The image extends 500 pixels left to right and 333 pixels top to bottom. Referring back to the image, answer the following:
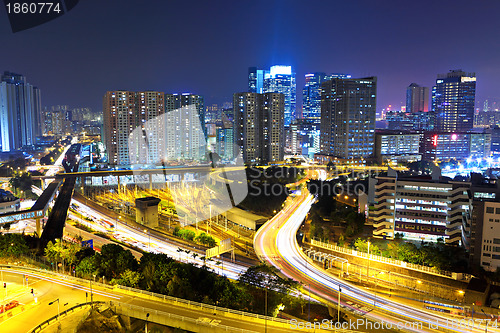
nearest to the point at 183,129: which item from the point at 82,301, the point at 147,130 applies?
the point at 147,130

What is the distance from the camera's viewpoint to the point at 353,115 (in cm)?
2459

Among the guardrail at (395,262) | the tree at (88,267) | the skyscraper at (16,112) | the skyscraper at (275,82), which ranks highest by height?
the skyscraper at (275,82)

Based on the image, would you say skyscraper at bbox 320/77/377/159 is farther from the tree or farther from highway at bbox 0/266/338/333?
highway at bbox 0/266/338/333

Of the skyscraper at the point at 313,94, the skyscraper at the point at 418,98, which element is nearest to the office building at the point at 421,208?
the skyscraper at the point at 313,94

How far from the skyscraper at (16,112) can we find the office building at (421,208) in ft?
102

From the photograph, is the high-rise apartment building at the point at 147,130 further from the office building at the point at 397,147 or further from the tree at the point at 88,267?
the tree at the point at 88,267

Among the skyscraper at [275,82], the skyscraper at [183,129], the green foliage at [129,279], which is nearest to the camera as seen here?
the green foliage at [129,279]

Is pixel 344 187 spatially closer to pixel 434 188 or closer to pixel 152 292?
pixel 434 188

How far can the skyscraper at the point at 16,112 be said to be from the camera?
3094cm

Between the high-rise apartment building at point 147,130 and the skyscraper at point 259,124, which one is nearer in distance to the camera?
the high-rise apartment building at point 147,130

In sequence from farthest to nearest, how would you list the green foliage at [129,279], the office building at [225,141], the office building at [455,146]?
the office building at [225,141], the office building at [455,146], the green foliage at [129,279]

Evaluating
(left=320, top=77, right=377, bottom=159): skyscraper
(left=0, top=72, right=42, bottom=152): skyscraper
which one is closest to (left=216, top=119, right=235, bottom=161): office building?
(left=320, top=77, right=377, bottom=159): skyscraper

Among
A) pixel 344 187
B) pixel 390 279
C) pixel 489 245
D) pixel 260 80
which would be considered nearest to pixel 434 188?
pixel 489 245

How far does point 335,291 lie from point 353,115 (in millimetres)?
19261
